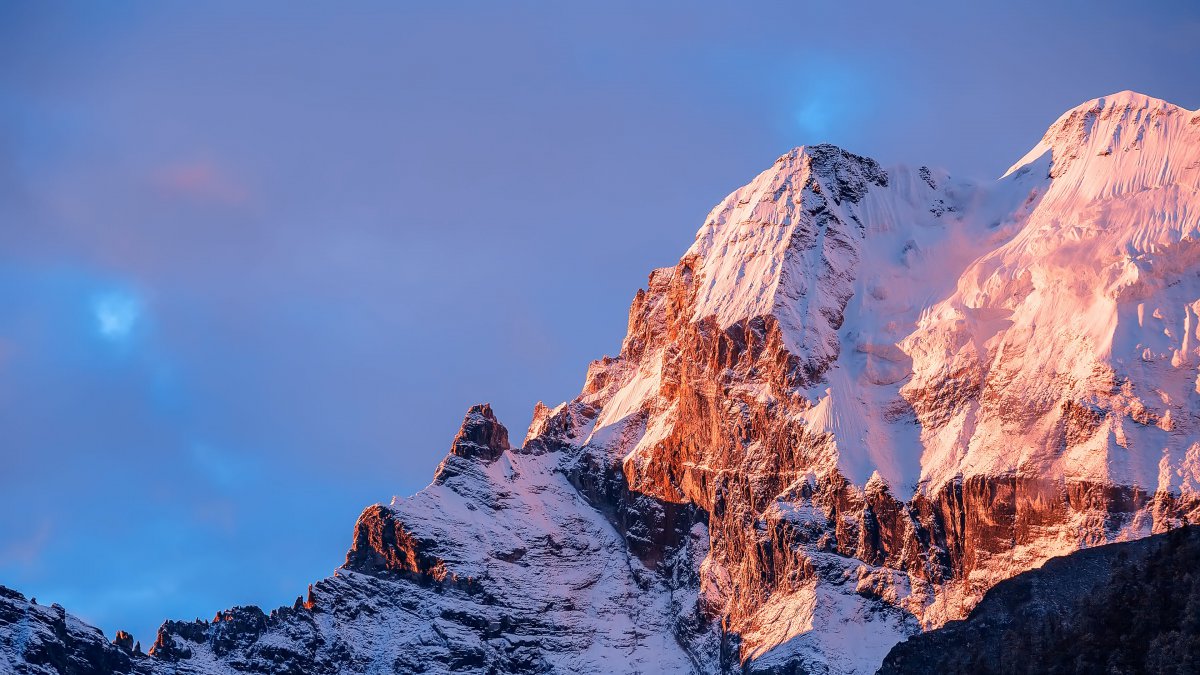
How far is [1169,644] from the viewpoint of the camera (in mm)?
190250

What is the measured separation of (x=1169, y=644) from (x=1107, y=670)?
328 inches

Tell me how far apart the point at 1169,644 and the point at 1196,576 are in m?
7.61

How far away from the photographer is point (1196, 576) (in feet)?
→ 640

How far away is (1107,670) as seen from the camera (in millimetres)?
197250

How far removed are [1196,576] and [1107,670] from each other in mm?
10497
